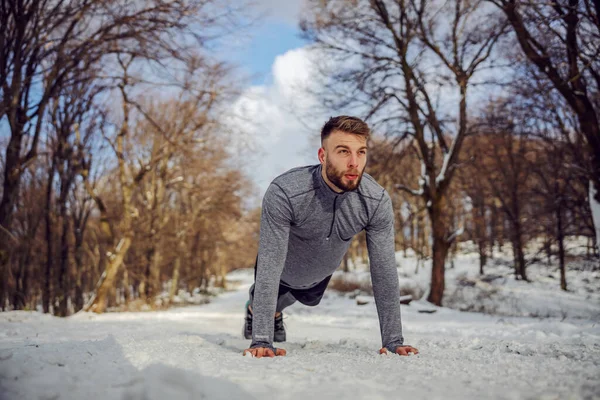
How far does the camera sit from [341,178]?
2.75m

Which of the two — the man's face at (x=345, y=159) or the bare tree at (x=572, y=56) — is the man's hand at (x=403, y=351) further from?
the bare tree at (x=572, y=56)

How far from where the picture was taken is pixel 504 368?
1894 millimetres

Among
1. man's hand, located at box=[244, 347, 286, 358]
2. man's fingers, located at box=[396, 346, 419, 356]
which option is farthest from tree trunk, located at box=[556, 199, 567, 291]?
man's hand, located at box=[244, 347, 286, 358]

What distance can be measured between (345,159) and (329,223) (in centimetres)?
55

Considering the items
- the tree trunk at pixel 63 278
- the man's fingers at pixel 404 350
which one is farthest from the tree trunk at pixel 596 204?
the tree trunk at pixel 63 278

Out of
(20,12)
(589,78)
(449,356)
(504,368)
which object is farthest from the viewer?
(589,78)

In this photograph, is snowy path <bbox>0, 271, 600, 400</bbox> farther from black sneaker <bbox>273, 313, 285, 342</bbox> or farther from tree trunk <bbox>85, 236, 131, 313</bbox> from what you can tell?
tree trunk <bbox>85, 236, 131, 313</bbox>

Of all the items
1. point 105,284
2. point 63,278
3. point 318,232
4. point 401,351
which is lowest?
point 63,278

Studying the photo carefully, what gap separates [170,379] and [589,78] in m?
12.6

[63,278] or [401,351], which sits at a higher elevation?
[401,351]

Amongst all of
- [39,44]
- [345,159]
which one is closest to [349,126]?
[345,159]

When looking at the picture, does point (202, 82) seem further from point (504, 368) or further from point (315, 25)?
point (504, 368)

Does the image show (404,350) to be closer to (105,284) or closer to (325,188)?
(325,188)

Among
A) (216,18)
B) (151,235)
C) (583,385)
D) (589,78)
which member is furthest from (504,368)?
(151,235)
